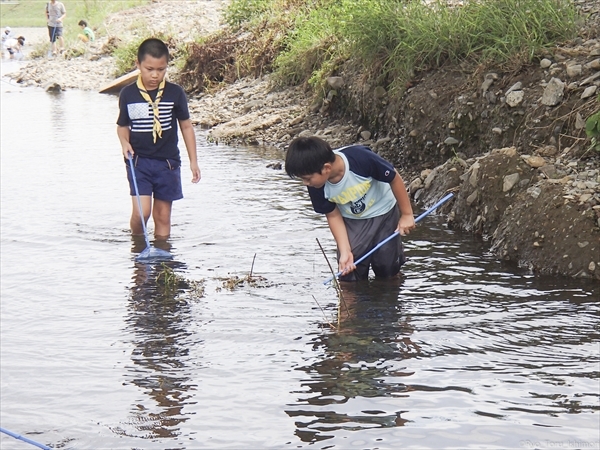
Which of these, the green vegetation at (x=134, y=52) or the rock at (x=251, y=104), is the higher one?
the green vegetation at (x=134, y=52)

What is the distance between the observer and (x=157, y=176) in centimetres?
725

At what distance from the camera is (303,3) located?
53.5 ft

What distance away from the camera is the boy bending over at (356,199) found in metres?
5.40

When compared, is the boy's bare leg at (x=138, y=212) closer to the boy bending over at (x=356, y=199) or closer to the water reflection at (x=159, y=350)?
the water reflection at (x=159, y=350)

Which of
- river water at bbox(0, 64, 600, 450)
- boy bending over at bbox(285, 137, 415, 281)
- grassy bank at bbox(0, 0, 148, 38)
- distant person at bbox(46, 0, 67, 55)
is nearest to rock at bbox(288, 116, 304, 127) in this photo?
river water at bbox(0, 64, 600, 450)

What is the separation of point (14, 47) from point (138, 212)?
27255 mm

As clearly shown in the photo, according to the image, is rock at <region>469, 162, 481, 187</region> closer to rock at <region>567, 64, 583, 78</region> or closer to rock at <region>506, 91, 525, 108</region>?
rock at <region>506, 91, 525, 108</region>

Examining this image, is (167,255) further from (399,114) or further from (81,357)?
(399,114)

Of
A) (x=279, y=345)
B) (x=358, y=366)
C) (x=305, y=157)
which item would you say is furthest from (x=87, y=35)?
(x=358, y=366)

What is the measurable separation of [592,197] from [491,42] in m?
3.12

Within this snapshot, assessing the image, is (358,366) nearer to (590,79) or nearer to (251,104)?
(590,79)

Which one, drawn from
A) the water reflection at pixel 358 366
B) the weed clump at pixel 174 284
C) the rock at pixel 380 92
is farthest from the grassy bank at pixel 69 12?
the water reflection at pixel 358 366

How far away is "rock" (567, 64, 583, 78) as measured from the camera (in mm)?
7999

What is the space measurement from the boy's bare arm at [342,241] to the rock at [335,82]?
5.66m
